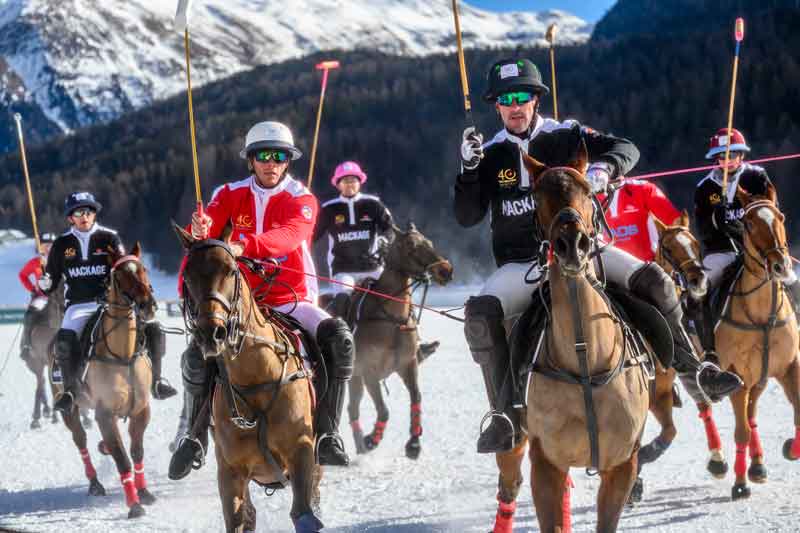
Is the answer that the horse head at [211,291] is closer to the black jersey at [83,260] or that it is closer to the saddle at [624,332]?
the saddle at [624,332]

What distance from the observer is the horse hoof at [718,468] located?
798cm

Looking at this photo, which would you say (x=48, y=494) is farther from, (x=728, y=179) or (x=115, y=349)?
(x=728, y=179)

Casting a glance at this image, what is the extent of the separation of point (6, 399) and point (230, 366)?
12.7m

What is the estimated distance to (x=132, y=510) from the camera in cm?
820

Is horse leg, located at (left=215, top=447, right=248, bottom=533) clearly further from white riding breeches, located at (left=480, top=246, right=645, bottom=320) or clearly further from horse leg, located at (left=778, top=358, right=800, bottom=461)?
horse leg, located at (left=778, top=358, right=800, bottom=461)

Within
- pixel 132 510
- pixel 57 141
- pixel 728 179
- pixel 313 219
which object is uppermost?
pixel 57 141

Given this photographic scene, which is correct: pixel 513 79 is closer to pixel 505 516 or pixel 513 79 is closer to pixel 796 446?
pixel 505 516

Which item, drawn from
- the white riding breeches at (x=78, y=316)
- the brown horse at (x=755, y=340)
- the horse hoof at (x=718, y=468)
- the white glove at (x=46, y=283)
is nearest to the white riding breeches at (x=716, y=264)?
the brown horse at (x=755, y=340)

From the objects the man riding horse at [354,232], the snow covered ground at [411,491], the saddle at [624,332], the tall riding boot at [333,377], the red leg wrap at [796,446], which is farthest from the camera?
the man riding horse at [354,232]

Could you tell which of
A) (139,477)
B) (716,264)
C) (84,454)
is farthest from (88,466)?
(716,264)

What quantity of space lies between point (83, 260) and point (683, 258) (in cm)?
579

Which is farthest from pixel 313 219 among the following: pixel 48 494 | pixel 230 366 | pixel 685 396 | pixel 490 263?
pixel 490 263

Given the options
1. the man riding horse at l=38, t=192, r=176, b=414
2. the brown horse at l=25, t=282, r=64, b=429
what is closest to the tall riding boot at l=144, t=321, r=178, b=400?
the man riding horse at l=38, t=192, r=176, b=414

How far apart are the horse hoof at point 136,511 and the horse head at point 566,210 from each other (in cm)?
520
